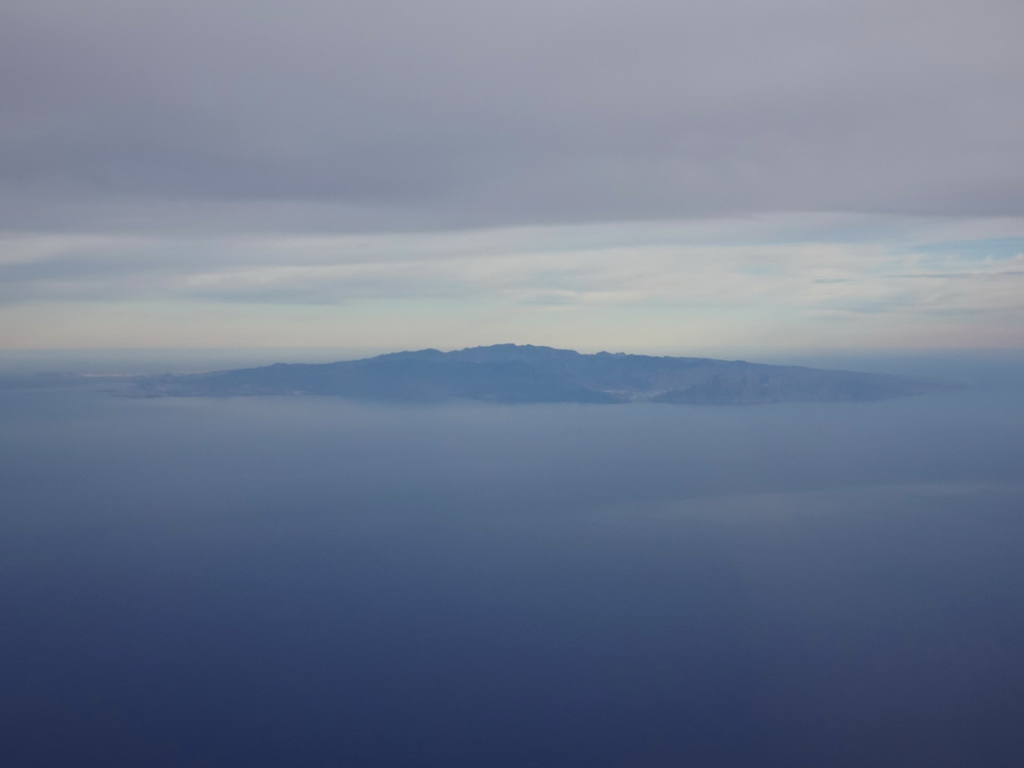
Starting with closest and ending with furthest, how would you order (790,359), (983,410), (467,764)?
1. (467,764)
2. (983,410)
3. (790,359)

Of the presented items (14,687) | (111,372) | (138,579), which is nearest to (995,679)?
(14,687)

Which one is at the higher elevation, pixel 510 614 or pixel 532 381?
pixel 532 381

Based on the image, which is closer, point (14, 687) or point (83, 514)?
point (14, 687)

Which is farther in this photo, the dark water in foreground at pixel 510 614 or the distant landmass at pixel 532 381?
the distant landmass at pixel 532 381

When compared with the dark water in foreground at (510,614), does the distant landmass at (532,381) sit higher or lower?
higher

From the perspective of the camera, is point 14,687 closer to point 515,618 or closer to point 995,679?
point 515,618
